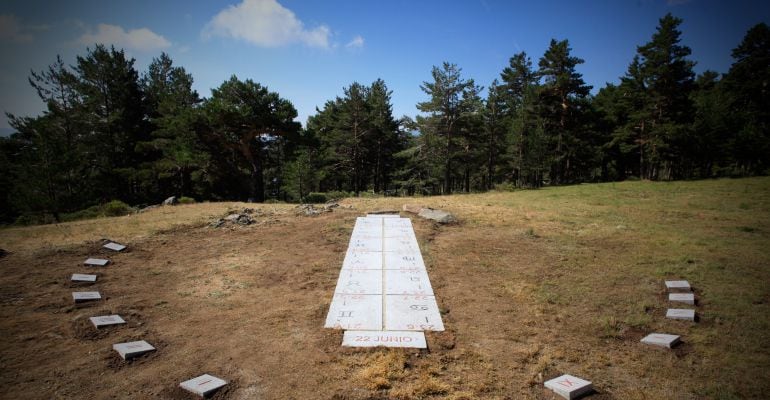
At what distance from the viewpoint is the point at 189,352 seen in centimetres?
514

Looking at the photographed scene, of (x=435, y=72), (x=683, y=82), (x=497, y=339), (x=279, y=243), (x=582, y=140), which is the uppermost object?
(x=435, y=72)

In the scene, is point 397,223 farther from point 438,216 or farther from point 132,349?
point 132,349

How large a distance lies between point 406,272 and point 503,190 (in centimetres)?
2147

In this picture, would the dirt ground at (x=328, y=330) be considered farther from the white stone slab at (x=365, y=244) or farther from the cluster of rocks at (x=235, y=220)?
the cluster of rocks at (x=235, y=220)

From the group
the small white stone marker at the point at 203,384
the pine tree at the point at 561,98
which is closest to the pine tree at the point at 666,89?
the pine tree at the point at 561,98

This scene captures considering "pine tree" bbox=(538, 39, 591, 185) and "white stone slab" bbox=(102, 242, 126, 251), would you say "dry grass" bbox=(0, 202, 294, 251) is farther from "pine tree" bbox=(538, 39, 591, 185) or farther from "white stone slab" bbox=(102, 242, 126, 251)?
"pine tree" bbox=(538, 39, 591, 185)

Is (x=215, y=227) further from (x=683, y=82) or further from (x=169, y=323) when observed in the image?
(x=683, y=82)

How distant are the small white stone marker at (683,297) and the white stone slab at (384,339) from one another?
544 cm

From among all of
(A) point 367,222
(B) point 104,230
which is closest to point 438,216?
(A) point 367,222

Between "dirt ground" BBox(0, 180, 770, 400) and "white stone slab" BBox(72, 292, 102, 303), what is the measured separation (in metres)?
0.14

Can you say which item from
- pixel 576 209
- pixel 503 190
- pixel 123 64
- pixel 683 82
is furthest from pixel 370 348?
pixel 123 64

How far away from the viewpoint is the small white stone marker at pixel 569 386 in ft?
13.8

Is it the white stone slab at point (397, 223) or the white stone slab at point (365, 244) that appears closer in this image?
the white stone slab at point (365, 244)

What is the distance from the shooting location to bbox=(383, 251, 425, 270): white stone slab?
873 cm
